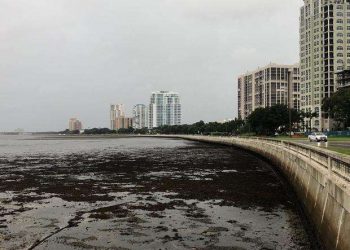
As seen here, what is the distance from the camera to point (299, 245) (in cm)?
1464

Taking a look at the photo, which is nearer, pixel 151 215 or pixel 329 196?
pixel 329 196

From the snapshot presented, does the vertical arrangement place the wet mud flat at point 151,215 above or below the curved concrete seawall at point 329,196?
below

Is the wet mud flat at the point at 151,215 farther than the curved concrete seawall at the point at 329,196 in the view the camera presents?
Yes

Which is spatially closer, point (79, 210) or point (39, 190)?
point (79, 210)

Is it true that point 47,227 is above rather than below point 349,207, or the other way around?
below

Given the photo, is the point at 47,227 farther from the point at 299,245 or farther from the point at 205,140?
the point at 205,140

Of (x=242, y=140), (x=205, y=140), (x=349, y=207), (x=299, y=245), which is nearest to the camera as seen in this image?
(x=349, y=207)

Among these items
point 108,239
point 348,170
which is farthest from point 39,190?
point 348,170

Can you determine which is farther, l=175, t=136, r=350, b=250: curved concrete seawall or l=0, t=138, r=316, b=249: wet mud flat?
l=0, t=138, r=316, b=249: wet mud flat

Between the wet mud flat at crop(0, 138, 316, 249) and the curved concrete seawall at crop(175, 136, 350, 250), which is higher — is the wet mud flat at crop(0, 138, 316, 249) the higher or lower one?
the lower one

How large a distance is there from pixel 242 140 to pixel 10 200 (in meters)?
65.4

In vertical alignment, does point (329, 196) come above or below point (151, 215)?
above

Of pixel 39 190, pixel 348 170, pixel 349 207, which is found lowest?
pixel 39 190

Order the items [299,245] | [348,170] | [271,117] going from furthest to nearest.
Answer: [271,117]
[299,245]
[348,170]
